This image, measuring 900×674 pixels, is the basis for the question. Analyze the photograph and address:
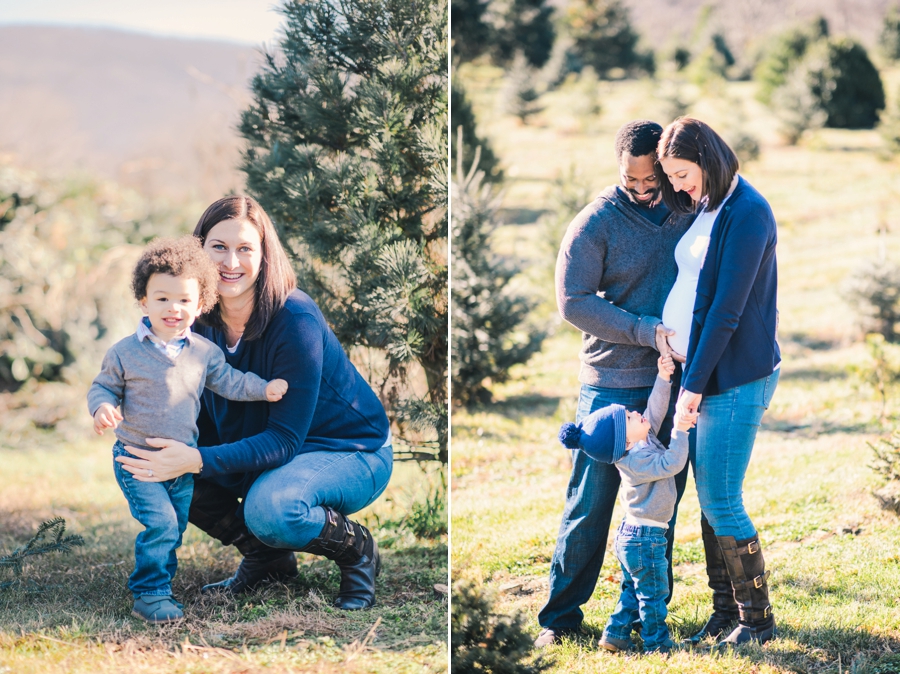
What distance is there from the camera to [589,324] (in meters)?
2.89

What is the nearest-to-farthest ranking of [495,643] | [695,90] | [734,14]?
[495,643], [695,90], [734,14]

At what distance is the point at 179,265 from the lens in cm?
276

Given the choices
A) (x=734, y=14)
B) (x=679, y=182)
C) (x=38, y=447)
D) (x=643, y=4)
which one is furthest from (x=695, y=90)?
(x=679, y=182)

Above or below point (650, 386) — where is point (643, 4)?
above

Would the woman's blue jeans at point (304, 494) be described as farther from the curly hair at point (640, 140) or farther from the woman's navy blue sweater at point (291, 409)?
the curly hair at point (640, 140)

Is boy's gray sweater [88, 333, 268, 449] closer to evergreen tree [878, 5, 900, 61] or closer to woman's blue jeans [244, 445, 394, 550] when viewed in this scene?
woman's blue jeans [244, 445, 394, 550]

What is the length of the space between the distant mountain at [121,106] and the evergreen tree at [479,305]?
24.9ft

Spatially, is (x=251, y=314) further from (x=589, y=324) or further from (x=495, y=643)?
(x=495, y=643)

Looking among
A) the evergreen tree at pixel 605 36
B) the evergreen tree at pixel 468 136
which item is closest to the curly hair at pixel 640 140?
the evergreen tree at pixel 468 136

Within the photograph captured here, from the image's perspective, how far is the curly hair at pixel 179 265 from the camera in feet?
9.04

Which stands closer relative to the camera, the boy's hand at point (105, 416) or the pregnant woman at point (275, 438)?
the boy's hand at point (105, 416)

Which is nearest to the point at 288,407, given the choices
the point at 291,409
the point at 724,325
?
the point at 291,409

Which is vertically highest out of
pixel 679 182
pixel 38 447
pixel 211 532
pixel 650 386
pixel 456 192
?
pixel 456 192

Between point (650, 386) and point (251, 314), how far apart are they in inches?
60.3
